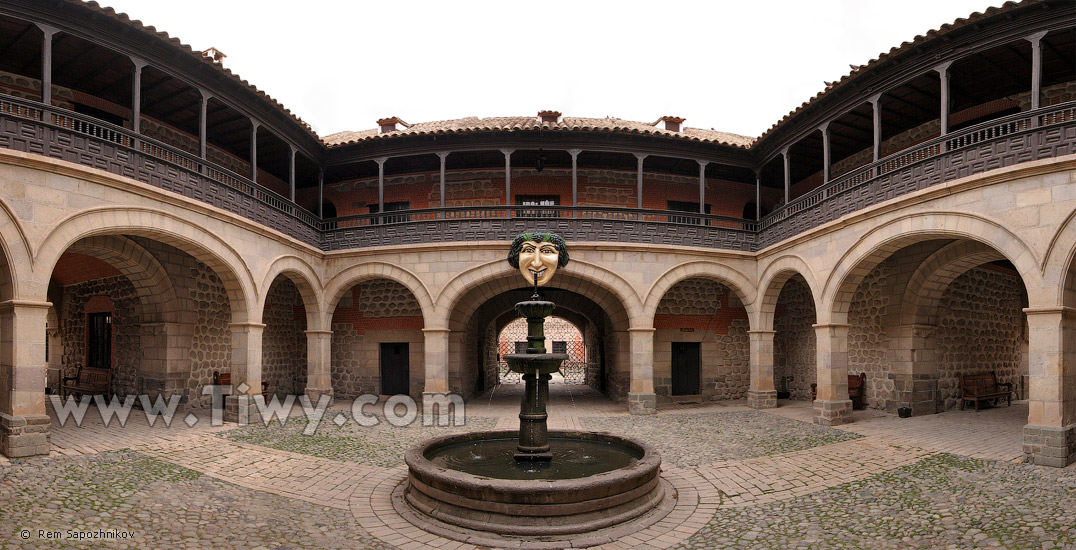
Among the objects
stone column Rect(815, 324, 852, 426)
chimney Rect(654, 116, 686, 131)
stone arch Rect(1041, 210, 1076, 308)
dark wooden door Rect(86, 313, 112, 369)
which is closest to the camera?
stone arch Rect(1041, 210, 1076, 308)

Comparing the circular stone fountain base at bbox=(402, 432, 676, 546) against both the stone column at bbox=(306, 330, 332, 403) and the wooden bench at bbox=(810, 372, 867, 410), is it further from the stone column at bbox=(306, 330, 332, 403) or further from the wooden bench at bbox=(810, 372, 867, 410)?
the stone column at bbox=(306, 330, 332, 403)

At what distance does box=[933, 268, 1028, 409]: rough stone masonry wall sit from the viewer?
1267 cm

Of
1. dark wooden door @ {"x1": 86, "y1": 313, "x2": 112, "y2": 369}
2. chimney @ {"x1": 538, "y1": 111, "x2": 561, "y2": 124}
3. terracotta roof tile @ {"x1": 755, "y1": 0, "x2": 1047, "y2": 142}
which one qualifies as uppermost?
chimney @ {"x1": 538, "y1": 111, "x2": 561, "y2": 124}

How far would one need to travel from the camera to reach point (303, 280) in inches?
553

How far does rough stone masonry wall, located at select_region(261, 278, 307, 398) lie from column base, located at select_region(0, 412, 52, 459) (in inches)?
298

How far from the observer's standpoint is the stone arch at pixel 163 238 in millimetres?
7980

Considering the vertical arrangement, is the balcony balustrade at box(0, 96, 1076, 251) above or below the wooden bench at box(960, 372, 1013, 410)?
above

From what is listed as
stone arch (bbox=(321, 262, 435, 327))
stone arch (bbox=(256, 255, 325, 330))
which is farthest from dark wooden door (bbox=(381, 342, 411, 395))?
stone arch (bbox=(256, 255, 325, 330))

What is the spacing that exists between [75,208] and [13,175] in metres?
0.81

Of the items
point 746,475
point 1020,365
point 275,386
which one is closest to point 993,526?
point 746,475

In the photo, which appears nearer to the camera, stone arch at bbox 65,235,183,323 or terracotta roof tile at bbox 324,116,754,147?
stone arch at bbox 65,235,183,323

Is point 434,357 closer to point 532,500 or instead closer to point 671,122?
point 532,500

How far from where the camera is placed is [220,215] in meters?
10.8

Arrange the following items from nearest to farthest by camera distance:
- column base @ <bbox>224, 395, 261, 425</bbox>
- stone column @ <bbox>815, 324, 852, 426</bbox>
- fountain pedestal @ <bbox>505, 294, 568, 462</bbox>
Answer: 1. fountain pedestal @ <bbox>505, 294, 568, 462</bbox>
2. column base @ <bbox>224, 395, 261, 425</bbox>
3. stone column @ <bbox>815, 324, 852, 426</bbox>
